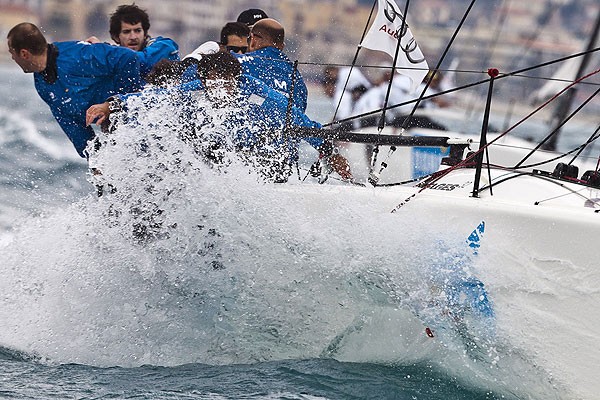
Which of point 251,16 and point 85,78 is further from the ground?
point 251,16

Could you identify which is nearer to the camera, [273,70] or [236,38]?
[273,70]

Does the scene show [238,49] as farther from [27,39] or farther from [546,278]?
[546,278]

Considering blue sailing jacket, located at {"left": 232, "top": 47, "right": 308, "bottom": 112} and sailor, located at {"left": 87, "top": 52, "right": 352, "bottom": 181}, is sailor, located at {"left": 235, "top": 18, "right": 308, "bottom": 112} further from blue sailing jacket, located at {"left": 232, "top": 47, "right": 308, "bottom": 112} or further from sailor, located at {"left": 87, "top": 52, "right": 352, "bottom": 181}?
sailor, located at {"left": 87, "top": 52, "right": 352, "bottom": 181}

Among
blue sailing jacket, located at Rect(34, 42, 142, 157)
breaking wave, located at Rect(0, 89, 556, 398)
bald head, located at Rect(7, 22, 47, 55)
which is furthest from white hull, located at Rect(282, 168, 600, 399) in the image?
bald head, located at Rect(7, 22, 47, 55)

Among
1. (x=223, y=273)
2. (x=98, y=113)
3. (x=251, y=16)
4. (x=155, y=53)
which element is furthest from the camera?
(x=251, y=16)

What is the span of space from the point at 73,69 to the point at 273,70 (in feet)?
3.24

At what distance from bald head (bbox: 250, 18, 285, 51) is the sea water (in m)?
0.80

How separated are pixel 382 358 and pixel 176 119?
1.38 meters

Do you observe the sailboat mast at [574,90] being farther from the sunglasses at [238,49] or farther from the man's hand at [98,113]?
the man's hand at [98,113]

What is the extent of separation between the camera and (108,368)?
10.1ft

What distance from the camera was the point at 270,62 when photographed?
3.87m

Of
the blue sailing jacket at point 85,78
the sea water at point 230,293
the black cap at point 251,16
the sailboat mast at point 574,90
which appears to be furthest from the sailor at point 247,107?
the sailboat mast at point 574,90

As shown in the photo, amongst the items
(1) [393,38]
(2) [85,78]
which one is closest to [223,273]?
(2) [85,78]

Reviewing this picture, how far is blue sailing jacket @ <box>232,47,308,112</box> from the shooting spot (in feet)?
12.5
